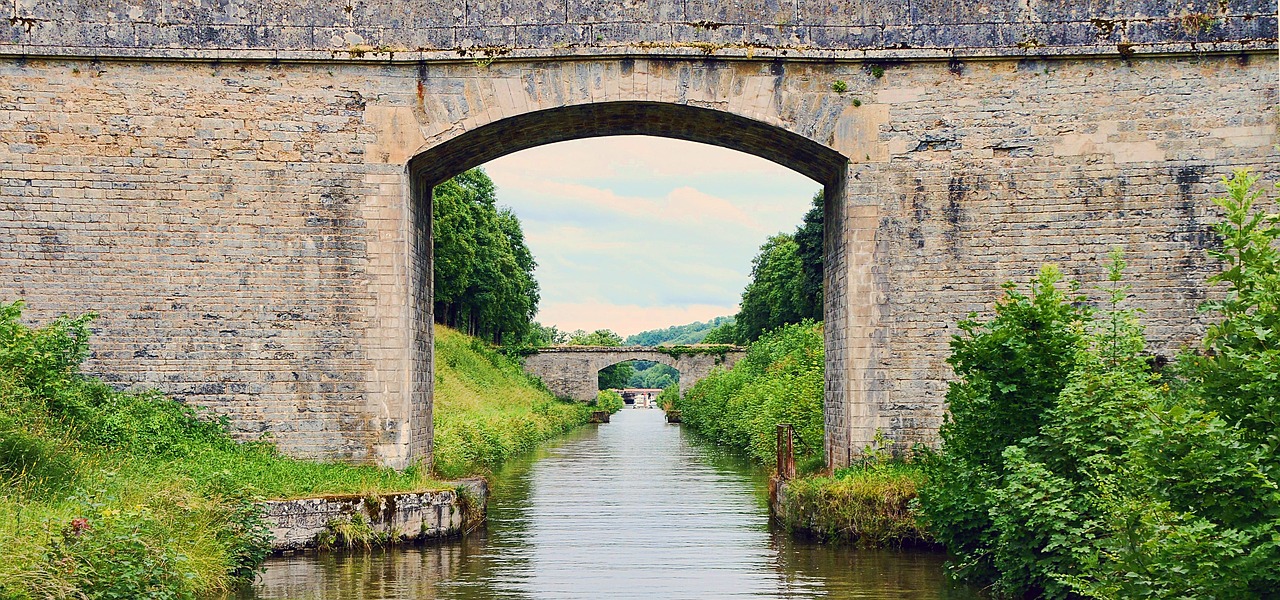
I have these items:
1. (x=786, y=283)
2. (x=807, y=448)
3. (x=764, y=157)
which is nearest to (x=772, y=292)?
Result: (x=786, y=283)

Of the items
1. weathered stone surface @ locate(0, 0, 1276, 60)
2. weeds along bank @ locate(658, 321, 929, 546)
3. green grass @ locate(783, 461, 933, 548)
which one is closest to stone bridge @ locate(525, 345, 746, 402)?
weeds along bank @ locate(658, 321, 929, 546)

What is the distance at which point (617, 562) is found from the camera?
475 inches

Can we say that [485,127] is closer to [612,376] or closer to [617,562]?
[617,562]

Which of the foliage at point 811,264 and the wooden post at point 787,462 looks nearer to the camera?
the wooden post at point 787,462

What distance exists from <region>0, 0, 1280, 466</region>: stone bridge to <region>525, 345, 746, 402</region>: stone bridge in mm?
35795

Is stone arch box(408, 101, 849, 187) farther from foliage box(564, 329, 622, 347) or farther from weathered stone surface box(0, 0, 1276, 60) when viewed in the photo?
foliage box(564, 329, 622, 347)

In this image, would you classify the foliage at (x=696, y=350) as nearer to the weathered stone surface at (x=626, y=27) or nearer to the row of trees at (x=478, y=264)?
the row of trees at (x=478, y=264)

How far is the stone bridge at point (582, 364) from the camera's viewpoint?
49.4 m

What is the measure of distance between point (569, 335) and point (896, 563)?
295ft

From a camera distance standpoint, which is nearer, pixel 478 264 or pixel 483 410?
pixel 483 410

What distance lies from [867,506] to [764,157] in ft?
15.5

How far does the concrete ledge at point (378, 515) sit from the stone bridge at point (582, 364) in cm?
3589

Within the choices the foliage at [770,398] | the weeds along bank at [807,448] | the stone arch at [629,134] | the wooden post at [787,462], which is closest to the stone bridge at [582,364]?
the foliage at [770,398]

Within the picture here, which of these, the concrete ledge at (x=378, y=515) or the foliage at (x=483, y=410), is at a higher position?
the foliage at (x=483, y=410)
